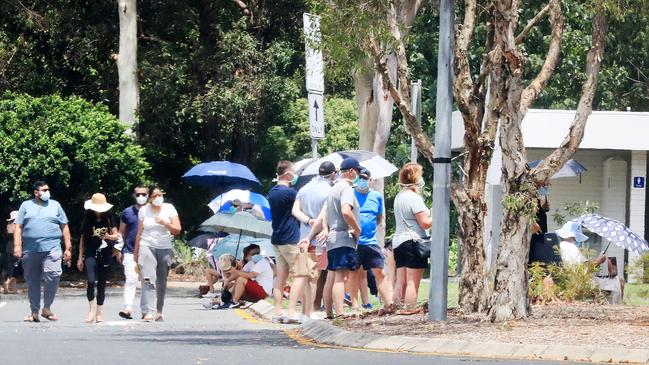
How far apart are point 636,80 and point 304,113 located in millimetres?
8906

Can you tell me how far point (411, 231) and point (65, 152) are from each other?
14.9 m

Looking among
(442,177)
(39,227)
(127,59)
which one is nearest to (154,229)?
(39,227)

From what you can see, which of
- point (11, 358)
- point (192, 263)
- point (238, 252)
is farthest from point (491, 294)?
point (192, 263)

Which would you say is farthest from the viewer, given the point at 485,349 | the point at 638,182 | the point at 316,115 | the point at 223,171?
the point at 638,182

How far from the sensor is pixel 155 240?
63.4 feet

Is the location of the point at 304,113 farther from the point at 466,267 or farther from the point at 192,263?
the point at 466,267

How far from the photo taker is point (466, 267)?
16141 mm

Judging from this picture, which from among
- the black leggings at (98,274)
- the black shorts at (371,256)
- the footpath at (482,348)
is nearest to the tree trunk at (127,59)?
the black leggings at (98,274)

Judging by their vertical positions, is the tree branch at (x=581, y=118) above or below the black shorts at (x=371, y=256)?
above

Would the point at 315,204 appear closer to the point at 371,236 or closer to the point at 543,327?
the point at 371,236

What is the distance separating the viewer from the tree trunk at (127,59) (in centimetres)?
3325

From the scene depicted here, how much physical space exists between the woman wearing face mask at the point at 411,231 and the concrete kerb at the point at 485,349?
2582 millimetres

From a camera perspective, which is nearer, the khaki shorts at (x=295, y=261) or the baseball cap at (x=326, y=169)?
the baseball cap at (x=326, y=169)

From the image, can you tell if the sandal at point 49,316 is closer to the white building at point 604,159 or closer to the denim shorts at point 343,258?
the denim shorts at point 343,258
